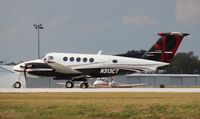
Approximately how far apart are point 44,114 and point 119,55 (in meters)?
37.9

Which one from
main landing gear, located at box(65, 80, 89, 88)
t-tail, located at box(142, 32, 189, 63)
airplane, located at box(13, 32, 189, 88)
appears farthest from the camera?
t-tail, located at box(142, 32, 189, 63)

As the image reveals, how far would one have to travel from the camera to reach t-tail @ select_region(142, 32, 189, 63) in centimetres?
6238

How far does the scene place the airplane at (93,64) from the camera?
60.6 meters

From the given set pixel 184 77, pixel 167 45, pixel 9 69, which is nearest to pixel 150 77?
pixel 184 77

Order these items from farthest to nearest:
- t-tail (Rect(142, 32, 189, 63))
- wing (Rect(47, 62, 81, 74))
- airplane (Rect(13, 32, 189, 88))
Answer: t-tail (Rect(142, 32, 189, 63)), airplane (Rect(13, 32, 189, 88)), wing (Rect(47, 62, 81, 74))

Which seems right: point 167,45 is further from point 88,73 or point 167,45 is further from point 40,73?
point 40,73

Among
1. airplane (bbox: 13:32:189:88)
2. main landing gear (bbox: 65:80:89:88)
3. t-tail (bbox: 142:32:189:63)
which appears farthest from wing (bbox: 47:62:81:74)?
t-tail (bbox: 142:32:189:63)

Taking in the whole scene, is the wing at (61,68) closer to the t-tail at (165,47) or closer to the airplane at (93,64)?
the airplane at (93,64)

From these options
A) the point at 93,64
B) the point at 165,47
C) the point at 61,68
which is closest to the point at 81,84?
the point at 93,64

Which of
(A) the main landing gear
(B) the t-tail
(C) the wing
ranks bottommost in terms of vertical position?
(A) the main landing gear

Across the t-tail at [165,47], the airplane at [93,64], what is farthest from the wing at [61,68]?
the t-tail at [165,47]

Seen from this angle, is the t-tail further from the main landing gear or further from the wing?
the wing

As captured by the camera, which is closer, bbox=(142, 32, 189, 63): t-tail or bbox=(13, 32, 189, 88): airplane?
bbox=(13, 32, 189, 88): airplane

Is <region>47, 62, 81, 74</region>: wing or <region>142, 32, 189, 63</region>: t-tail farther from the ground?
<region>142, 32, 189, 63</region>: t-tail
